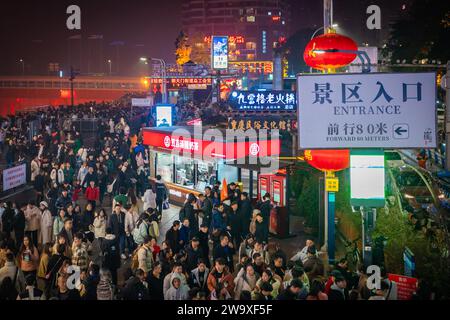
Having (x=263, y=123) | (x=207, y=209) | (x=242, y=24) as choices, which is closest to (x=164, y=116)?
(x=263, y=123)

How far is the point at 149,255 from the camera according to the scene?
439 inches

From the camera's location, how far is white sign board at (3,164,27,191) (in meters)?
19.0

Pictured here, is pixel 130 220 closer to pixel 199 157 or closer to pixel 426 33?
pixel 199 157

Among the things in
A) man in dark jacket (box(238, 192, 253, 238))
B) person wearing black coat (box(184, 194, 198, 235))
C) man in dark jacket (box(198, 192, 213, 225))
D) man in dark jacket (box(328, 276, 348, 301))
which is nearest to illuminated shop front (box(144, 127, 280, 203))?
man in dark jacket (box(238, 192, 253, 238))

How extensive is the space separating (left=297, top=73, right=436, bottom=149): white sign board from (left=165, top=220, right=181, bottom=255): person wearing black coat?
356 centimetres

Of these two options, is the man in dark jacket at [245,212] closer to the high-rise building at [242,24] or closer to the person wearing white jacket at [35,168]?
the person wearing white jacket at [35,168]

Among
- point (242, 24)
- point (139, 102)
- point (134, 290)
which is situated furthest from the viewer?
point (242, 24)

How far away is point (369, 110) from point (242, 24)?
5311 inches

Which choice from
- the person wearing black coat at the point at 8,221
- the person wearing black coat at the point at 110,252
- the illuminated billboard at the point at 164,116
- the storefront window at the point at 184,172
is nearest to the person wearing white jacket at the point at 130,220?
the person wearing black coat at the point at 110,252

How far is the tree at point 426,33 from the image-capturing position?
29547 millimetres

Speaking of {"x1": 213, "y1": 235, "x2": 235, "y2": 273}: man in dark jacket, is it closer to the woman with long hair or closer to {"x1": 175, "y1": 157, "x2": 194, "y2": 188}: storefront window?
the woman with long hair

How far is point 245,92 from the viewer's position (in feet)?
68.9

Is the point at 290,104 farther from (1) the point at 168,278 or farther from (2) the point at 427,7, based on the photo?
(2) the point at 427,7

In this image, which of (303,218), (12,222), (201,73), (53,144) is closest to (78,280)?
(12,222)
